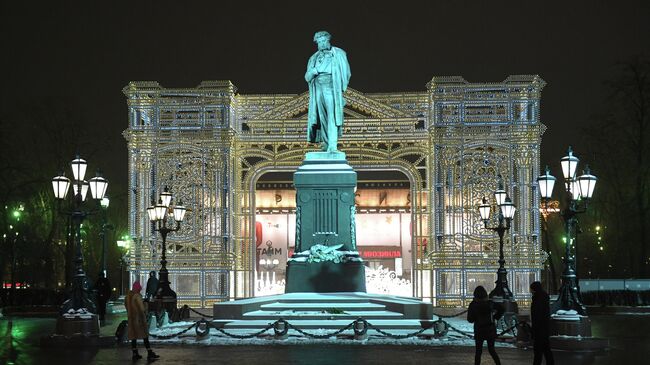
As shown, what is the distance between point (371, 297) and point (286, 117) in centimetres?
1942

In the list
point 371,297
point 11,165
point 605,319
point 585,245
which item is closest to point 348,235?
point 371,297

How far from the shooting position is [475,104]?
155 feet

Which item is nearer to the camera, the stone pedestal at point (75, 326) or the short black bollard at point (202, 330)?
the stone pedestal at point (75, 326)

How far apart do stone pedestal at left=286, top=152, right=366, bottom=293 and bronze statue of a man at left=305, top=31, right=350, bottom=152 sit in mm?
1345

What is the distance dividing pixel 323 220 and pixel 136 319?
10091 millimetres

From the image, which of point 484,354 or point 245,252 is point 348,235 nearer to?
point 484,354

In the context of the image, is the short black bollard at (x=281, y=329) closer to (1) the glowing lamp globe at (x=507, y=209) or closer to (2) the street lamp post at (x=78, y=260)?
(2) the street lamp post at (x=78, y=260)

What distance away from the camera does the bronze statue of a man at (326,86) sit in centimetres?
3300

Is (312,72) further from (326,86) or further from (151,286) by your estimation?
(151,286)

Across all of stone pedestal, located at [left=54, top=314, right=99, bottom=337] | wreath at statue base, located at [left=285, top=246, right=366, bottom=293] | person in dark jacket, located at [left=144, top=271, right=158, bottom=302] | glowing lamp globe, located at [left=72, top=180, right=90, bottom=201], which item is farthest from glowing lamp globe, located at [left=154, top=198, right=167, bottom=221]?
stone pedestal, located at [left=54, top=314, right=99, bottom=337]

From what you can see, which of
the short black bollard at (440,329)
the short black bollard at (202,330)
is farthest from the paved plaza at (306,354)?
the short black bollard at (440,329)

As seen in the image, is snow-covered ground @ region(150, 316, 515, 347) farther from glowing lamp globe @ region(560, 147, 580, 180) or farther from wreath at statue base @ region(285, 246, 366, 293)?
glowing lamp globe @ region(560, 147, 580, 180)

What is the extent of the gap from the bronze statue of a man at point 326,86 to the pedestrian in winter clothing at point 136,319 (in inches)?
450

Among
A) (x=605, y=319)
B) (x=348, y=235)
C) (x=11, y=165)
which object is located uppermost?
(x=11, y=165)
